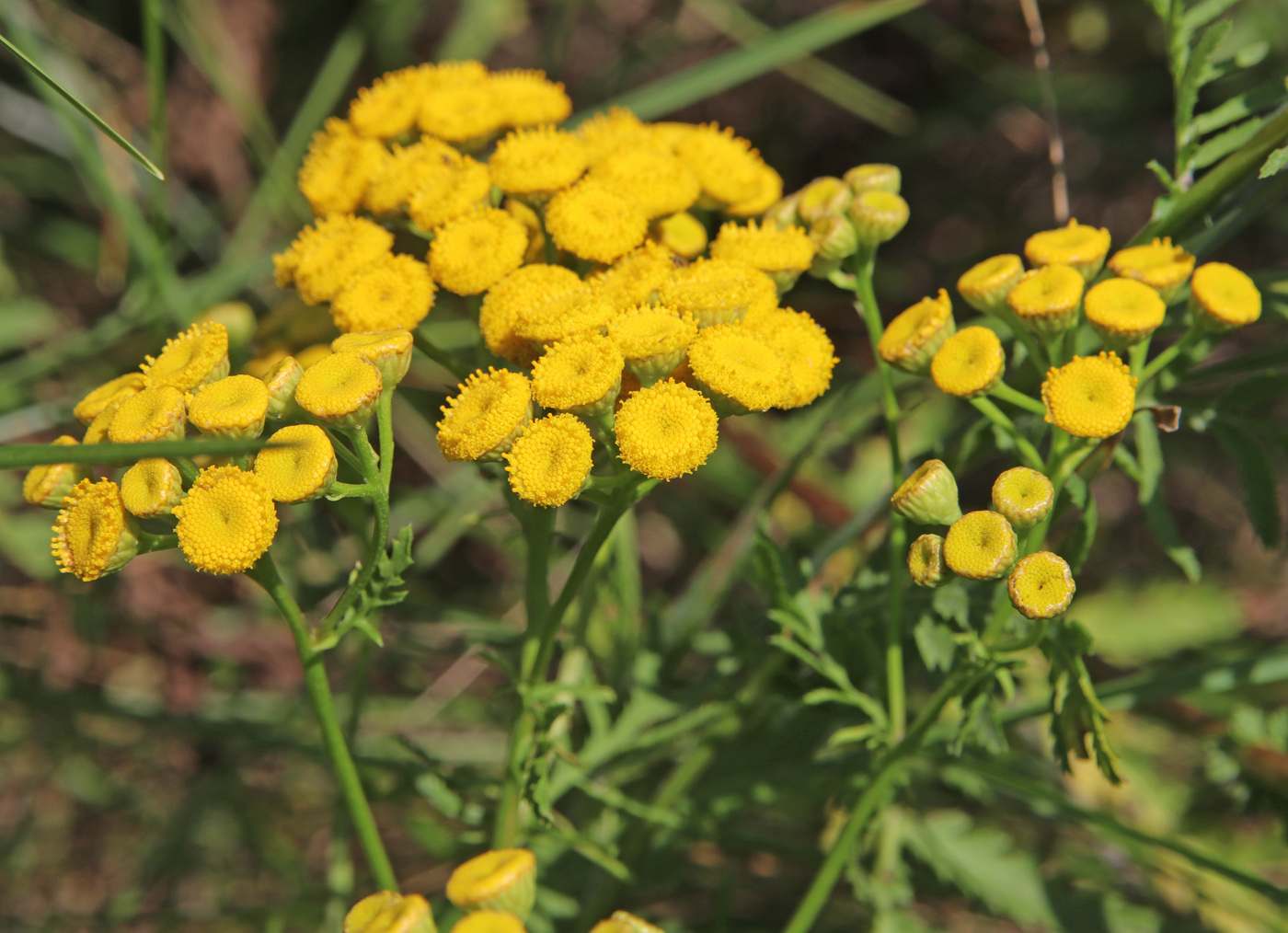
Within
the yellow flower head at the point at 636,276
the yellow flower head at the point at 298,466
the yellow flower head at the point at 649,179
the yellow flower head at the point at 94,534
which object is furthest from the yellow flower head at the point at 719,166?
the yellow flower head at the point at 94,534

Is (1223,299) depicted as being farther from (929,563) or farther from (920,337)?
(929,563)

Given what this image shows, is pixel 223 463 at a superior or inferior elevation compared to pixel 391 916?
superior

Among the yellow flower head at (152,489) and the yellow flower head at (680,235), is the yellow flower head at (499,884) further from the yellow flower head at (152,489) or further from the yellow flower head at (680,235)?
the yellow flower head at (680,235)

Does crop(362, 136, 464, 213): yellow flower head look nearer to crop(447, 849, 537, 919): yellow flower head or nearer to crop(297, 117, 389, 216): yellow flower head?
crop(297, 117, 389, 216): yellow flower head

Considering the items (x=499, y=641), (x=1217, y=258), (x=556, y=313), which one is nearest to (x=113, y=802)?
(x=499, y=641)

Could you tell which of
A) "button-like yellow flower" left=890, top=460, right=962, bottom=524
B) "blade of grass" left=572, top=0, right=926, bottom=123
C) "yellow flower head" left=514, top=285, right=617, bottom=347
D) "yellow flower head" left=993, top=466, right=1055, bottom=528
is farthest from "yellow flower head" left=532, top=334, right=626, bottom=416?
"blade of grass" left=572, top=0, right=926, bottom=123

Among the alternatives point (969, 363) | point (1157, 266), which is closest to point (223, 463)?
point (969, 363)

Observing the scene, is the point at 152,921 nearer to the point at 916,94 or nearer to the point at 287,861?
the point at 287,861
